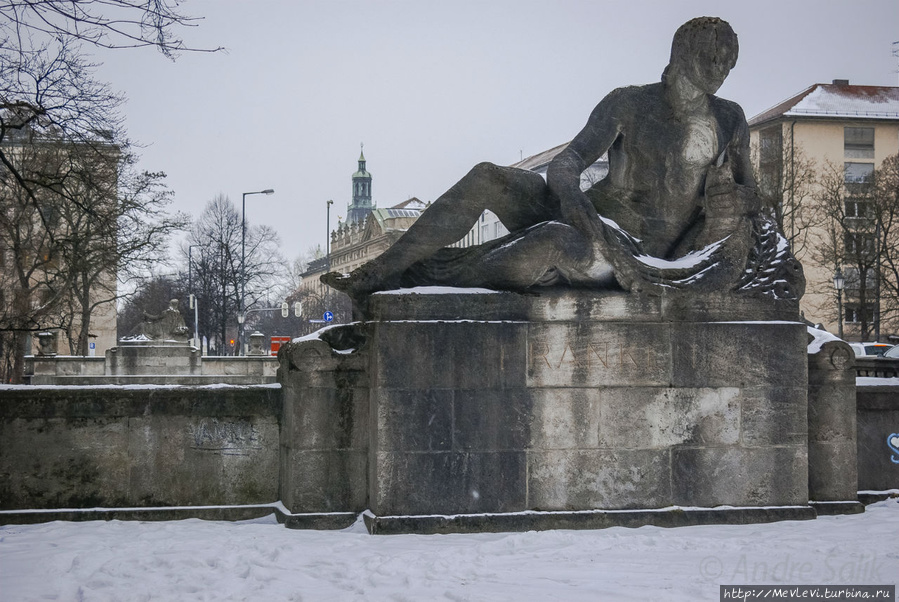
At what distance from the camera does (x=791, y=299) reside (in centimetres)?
813

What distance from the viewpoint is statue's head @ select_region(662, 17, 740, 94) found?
8164mm

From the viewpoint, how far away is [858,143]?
6288 cm

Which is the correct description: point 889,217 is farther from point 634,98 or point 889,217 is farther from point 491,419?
point 491,419

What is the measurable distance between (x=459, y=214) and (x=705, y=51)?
2.44 m

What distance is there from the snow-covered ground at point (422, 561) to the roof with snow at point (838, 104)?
2236 inches

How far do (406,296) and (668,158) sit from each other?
8.56 feet

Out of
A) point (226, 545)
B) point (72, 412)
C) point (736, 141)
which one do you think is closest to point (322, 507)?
point (226, 545)

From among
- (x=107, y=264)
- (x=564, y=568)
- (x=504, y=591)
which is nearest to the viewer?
(x=504, y=591)

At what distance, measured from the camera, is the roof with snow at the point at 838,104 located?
6109 centimetres

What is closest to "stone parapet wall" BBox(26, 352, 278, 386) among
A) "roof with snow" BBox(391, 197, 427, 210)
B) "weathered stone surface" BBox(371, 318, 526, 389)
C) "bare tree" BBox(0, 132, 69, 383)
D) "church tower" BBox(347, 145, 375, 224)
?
"bare tree" BBox(0, 132, 69, 383)

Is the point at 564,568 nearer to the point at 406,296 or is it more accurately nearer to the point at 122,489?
the point at 406,296

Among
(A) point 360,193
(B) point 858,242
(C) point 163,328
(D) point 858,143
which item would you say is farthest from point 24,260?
(A) point 360,193

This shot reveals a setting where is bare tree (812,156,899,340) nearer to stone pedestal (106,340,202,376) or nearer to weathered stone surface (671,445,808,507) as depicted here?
stone pedestal (106,340,202,376)

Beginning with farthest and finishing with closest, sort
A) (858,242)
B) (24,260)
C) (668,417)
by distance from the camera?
(858,242) < (24,260) < (668,417)
